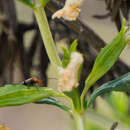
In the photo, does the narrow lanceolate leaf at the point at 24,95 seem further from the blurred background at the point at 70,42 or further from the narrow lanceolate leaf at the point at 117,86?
the blurred background at the point at 70,42

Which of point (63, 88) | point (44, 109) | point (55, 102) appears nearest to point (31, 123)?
point (44, 109)

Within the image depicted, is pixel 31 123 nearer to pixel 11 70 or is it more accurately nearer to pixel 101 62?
pixel 11 70

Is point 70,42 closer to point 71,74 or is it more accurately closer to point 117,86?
point 117,86

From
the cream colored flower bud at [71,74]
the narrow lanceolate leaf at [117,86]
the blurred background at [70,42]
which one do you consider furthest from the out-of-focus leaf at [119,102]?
the cream colored flower bud at [71,74]

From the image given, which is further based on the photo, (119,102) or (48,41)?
(119,102)

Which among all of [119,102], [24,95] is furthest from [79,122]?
[119,102]

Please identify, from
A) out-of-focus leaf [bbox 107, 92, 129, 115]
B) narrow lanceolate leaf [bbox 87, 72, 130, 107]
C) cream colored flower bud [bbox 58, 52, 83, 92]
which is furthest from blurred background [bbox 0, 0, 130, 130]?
cream colored flower bud [bbox 58, 52, 83, 92]
